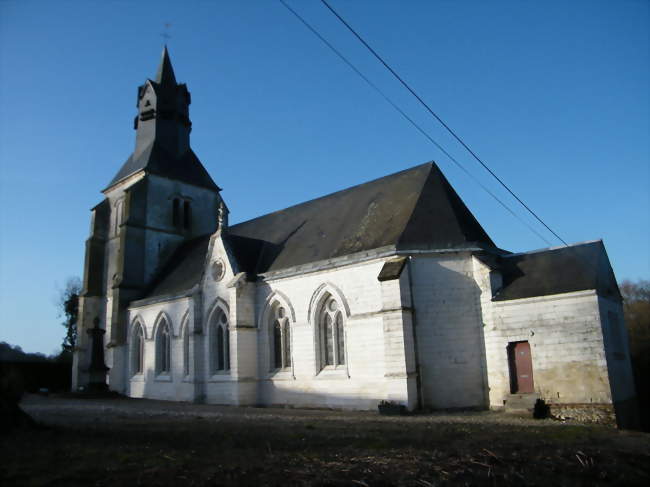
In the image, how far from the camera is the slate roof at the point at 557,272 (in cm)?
1584

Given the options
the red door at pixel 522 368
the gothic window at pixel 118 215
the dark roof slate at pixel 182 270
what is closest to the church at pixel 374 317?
the red door at pixel 522 368

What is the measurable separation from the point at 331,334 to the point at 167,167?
17707 mm

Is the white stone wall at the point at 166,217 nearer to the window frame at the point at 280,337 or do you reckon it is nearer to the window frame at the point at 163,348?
the window frame at the point at 163,348

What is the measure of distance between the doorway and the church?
0.12 feet

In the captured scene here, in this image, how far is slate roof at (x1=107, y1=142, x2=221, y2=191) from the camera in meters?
31.5

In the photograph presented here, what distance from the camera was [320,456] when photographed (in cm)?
764

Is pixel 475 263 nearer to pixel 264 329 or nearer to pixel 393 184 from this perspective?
pixel 393 184

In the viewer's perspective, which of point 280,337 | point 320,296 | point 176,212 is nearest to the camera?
point 320,296

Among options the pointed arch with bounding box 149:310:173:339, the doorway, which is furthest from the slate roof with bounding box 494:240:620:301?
the pointed arch with bounding box 149:310:173:339

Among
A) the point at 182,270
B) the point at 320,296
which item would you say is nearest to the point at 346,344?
the point at 320,296

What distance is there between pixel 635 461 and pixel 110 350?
26498 mm

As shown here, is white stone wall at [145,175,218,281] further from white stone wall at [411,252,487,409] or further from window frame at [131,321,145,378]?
white stone wall at [411,252,487,409]

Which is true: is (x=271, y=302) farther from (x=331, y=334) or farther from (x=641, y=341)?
(x=641, y=341)

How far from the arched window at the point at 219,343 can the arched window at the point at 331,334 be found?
501cm
